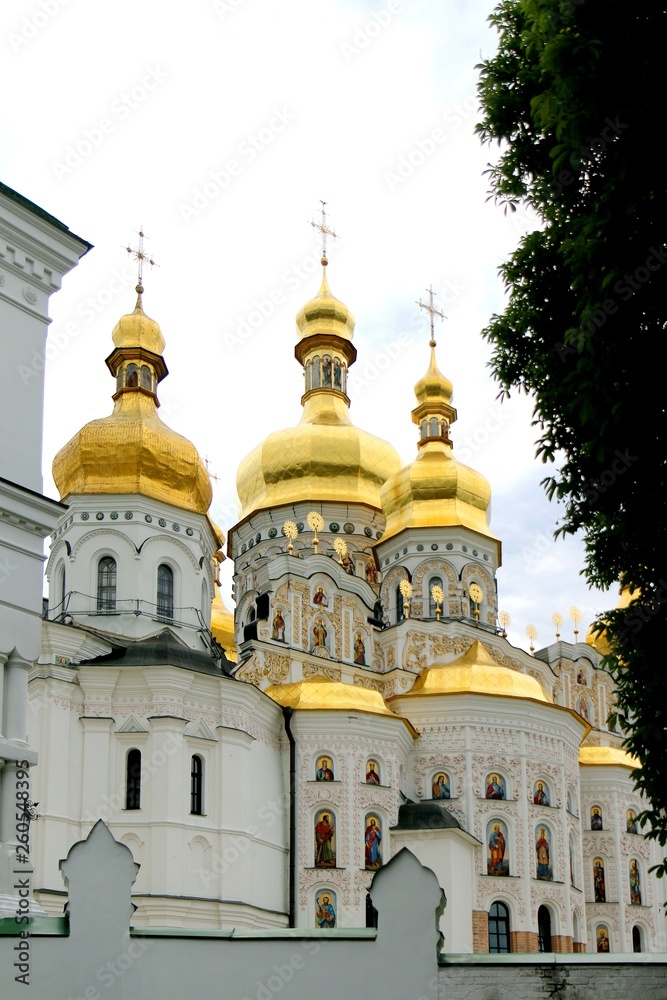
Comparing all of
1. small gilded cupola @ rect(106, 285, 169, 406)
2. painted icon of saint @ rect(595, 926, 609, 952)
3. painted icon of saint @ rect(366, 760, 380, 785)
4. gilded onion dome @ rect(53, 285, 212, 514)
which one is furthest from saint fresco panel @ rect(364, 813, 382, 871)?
small gilded cupola @ rect(106, 285, 169, 406)

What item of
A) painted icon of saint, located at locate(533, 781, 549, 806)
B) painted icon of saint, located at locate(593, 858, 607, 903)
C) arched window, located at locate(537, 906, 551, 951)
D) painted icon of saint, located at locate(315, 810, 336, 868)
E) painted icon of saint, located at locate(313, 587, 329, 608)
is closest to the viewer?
painted icon of saint, located at locate(315, 810, 336, 868)

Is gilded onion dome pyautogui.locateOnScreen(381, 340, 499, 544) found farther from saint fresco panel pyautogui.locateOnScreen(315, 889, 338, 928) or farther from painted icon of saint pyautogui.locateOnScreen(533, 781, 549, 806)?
saint fresco panel pyautogui.locateOnScreen(315, 889, 338, 928)

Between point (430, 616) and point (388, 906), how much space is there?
25.3 meters

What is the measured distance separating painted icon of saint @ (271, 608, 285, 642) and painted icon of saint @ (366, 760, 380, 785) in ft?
14.9

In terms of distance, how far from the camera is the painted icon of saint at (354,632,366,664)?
34625 millimetres

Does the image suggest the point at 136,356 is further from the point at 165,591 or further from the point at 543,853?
the point at 543,853

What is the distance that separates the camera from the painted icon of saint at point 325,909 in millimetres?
28391

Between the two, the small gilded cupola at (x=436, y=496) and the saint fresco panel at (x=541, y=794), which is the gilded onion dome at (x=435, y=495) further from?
Result: the saint fresco panel at (x=541, y=794)

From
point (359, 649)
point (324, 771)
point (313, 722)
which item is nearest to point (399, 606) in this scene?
point (359, 649)

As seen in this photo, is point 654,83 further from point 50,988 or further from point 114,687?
Result: point 114,687

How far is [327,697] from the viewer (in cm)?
3036

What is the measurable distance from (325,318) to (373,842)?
20.2m

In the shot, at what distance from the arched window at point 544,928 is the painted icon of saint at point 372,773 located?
198 inches

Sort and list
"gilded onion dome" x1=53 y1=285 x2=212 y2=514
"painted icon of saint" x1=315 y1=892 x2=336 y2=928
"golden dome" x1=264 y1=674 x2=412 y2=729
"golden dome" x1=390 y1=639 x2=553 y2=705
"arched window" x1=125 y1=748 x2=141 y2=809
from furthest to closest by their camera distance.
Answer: "golden dome" x1=390 y1=639 x2=553 y2=705 < "gilded onion dome" x1=53 y1=285 x2=212 y2=514 < "golden dome" x1=264 y1=674 x2=412 y2=729 < "painted icon of saint" x1=315 y1=892 x2=336 y2=928 < "arched window" x1=125 y1=748 x2=141 y2=809
